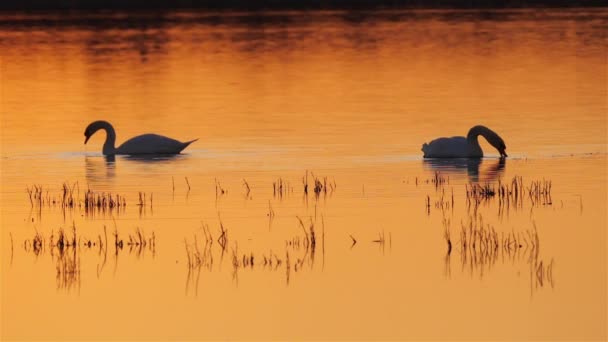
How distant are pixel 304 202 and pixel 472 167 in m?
4.60

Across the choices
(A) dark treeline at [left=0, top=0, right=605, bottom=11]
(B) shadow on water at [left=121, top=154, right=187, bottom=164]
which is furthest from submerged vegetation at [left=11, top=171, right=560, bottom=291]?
(A) dark treeline at [left=0, top=0, right=605, bottom=11]

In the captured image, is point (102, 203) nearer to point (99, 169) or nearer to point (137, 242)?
point (137, 242)

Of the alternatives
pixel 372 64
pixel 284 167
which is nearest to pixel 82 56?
pixel 372 64

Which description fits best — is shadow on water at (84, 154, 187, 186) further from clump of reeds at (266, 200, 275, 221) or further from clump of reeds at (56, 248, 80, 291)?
clump of reeds at (56, 248, 80, 291)

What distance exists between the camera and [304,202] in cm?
1889

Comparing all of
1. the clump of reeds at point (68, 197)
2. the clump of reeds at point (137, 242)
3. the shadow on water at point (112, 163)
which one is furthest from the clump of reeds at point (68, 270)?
the shadow on water at point (112, 163)

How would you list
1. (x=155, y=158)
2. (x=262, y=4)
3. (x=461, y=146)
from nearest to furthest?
(x=461, y=146) → (x=155, y=158) → (x=262, y=4)

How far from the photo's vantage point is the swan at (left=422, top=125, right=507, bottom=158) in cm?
2347

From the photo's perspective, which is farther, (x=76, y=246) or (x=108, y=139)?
(x=108, y=139)

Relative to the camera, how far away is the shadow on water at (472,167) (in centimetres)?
2167

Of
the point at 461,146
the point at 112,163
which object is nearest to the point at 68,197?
the point at 112,163

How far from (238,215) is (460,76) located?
2407 cm

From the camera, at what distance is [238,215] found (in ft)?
58.8

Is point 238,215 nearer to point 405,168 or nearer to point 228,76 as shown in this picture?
point 405,168
